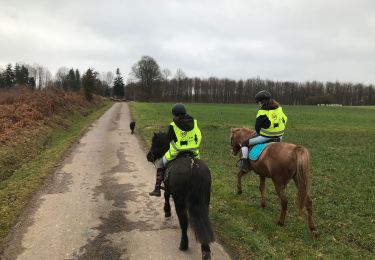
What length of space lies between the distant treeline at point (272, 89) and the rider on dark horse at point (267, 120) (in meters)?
136

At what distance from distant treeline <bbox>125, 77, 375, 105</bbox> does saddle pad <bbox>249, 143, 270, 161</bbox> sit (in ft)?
447

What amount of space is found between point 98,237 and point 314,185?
762cm

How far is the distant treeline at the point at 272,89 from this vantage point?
149625 millimetres

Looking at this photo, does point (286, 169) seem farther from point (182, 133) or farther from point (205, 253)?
point (205, 253)

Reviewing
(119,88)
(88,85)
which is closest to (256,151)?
(88,85)

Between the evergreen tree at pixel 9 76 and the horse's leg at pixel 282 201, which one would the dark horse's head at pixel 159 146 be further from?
the evergreen tree at pixel 9 76

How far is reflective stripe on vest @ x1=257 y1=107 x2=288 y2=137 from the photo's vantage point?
28.5 ft

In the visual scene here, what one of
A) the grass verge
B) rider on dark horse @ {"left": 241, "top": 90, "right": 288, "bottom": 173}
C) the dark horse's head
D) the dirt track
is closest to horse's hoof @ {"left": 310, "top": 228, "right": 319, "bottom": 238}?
the dirt track

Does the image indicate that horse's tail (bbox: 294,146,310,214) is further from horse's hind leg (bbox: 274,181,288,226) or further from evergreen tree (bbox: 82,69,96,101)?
evergreen tree (bbox: 82,69,96,101)

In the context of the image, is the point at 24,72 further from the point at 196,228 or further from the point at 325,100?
the point at 196,228

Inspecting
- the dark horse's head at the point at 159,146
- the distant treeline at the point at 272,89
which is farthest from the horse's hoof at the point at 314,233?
the distant treeline at the point at 272,89

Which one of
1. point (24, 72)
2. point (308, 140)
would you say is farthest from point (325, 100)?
point (308, 140)

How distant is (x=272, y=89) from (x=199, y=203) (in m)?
175

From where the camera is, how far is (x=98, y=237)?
7293 millimetres
